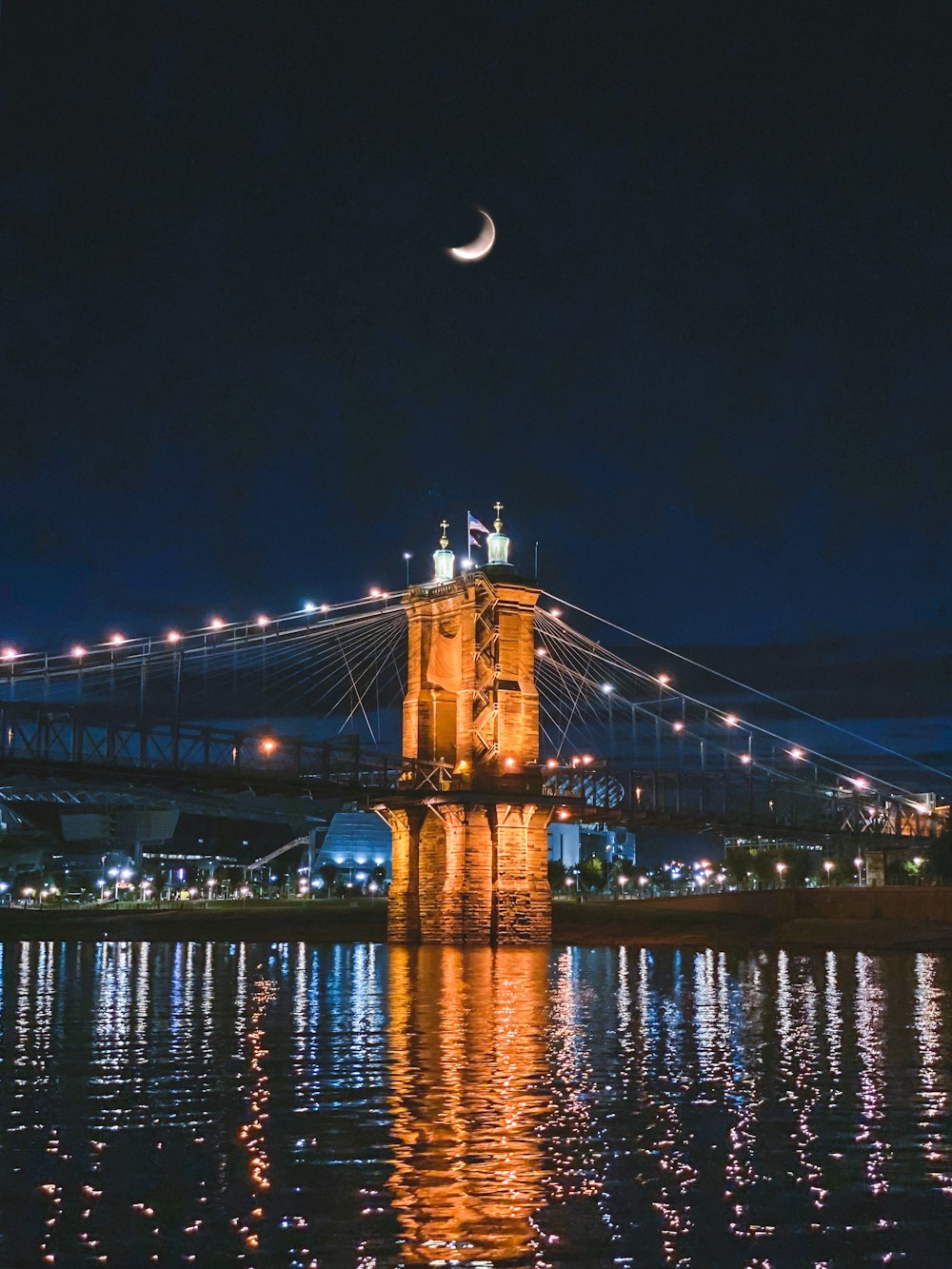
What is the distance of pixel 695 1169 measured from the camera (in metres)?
15.6

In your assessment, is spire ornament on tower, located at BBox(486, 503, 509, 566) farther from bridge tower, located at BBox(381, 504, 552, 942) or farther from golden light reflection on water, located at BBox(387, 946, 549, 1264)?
golden light reflection on water, located at BBox(387, 946, 549, 1264)

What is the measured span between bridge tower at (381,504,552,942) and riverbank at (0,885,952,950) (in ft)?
26.6

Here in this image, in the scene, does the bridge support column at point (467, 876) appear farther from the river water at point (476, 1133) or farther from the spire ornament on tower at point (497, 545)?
the river water at point (476, 1133)

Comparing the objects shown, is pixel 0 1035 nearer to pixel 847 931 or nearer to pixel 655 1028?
pixel 655 1028

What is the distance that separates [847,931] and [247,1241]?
72.0m

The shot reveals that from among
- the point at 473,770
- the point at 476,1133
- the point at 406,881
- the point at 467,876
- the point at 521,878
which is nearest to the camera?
the point at 476,1133

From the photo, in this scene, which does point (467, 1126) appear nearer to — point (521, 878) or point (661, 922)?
point (521, 878)

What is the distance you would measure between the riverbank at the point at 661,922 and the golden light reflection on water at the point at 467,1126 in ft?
148

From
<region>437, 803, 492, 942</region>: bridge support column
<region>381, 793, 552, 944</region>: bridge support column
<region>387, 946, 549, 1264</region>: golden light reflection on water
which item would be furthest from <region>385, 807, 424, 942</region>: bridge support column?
<region>387, 946, 549, 1264</region>: golden light reflection on water

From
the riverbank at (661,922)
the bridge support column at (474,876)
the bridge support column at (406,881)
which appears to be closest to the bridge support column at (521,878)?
the bridge support column at (474,876)

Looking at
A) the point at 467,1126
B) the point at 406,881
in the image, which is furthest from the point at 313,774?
the point at 467,1126

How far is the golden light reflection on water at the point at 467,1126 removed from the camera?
41.8 ft

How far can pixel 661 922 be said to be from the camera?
295ft

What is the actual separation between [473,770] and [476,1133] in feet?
206
